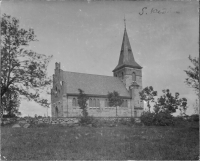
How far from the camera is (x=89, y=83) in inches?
1570

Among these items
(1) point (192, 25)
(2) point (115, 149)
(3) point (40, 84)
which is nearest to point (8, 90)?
(3) point (40, 84)

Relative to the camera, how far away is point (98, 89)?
4050 cm

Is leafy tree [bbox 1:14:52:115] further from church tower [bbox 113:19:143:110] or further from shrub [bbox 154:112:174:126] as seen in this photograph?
church tower [bbox 113:19:143:110]

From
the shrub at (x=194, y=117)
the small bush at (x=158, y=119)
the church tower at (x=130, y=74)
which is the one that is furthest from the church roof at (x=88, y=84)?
the shrub at (x=194, y=117)

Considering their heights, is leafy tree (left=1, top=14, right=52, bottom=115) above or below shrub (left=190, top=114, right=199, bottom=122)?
above

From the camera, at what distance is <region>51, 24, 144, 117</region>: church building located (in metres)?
37.2

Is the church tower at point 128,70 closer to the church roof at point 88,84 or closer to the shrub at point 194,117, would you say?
the church roof at point 88,84

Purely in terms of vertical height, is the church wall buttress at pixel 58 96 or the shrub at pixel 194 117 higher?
the church wall buttress at pixel 58 96

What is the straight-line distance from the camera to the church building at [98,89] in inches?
1464

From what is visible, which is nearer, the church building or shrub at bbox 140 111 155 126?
shrub at bbox 140 111 155 126

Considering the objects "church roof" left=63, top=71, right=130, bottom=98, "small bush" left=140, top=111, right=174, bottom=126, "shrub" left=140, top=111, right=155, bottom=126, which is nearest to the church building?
"church roof" left=63, top=71, right=130, bottom=98

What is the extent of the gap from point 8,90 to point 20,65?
2372mm

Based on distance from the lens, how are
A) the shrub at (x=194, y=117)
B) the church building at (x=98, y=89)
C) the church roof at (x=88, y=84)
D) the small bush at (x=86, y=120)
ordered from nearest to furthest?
the small bush at (x=86, y=120), the shrub at (x=194, y=117), the church building at (x=98, y=89), the church roof at (x=88, y=84)

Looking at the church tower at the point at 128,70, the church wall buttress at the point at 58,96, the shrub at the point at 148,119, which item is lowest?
the shrub at the point at 148,119
